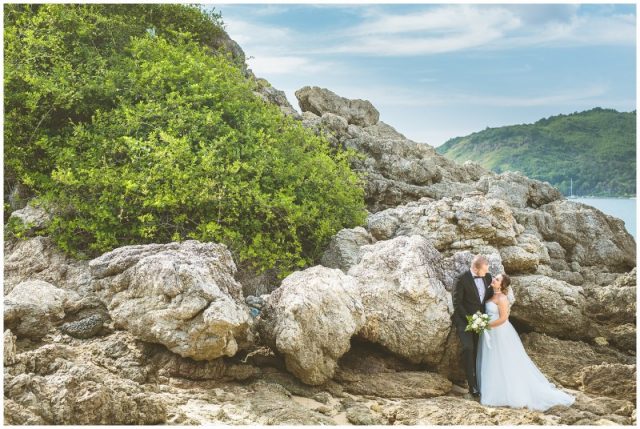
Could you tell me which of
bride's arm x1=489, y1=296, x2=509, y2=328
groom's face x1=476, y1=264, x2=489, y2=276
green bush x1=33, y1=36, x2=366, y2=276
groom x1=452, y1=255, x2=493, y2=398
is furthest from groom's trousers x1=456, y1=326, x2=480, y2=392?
green bush x1=33, y1=36, x2=366, y2=276

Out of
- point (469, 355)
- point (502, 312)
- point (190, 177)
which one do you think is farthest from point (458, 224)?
point (190, 177)

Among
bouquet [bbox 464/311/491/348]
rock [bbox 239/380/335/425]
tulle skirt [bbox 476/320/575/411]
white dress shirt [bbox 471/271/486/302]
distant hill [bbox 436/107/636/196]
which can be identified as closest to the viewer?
rock [bbox 239/380/335/425]

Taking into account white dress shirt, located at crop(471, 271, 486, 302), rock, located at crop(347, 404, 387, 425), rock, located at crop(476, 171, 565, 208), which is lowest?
rock, located at crop(347, 404, 387, 425)

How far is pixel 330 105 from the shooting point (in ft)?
79.9

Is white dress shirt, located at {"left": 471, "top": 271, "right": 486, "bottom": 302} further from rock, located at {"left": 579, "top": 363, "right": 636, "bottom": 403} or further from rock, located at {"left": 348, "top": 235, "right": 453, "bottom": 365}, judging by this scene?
rock, located at {"left": 579, "top": 363, "right": 636, "bottom": 403}

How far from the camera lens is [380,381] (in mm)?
10594

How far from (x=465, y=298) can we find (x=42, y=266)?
8.32 meters

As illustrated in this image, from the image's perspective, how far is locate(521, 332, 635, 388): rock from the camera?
461 inches

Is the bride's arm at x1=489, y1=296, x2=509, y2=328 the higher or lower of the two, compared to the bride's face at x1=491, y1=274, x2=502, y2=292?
lower

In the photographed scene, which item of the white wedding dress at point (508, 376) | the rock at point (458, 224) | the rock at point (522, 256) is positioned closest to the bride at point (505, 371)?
the white wedding dress at point (508, 376)

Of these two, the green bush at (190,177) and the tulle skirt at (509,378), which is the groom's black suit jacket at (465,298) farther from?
the green bush at (190,177)

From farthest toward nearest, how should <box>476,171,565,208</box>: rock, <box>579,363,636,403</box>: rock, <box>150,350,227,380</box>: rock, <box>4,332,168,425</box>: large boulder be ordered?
1. <box>476,171,565,208</box>: rock
2. <box>579,363,636,403</box>: rock
3. <box>150,350,227,380</box>: rock
4. <box>4,332,168,425</box>: large boulder

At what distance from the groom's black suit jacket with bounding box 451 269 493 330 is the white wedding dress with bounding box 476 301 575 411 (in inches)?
10.7

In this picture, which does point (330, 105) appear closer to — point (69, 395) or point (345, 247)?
point (345, 247)
